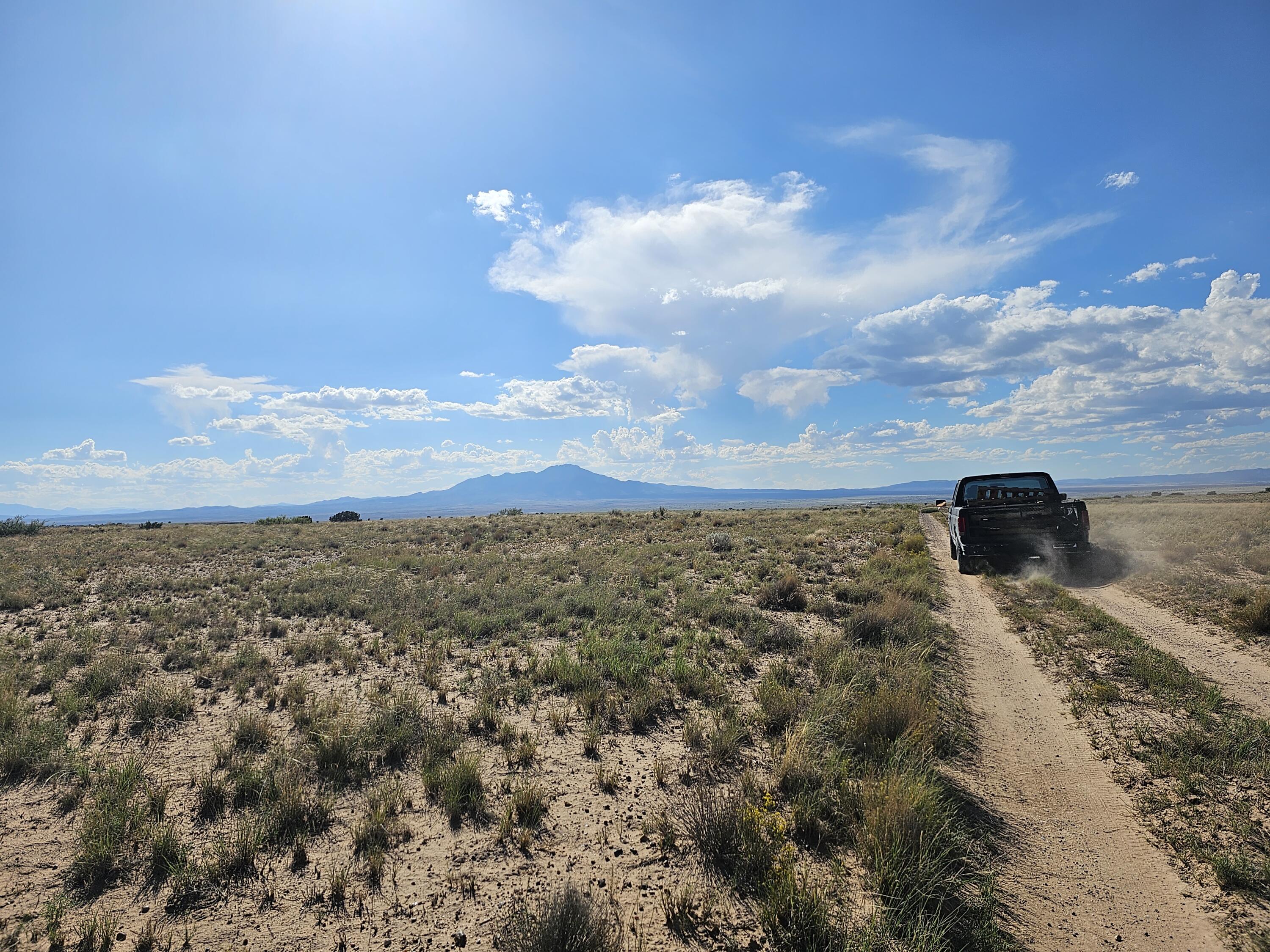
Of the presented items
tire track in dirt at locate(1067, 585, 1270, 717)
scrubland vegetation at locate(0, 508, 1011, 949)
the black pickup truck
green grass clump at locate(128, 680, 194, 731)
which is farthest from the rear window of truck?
green grass clump at locate(128, 680, 194, 731)

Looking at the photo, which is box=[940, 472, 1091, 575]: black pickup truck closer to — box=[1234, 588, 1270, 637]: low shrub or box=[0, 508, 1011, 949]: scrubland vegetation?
box=[0, 508, 1011, 949]: scrubland vegetation

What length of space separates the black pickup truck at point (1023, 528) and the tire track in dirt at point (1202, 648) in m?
2.99

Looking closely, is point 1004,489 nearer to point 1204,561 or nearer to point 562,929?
point 1204,561

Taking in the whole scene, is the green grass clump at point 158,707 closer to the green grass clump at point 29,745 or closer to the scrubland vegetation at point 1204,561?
the green grass clump at point 29,745

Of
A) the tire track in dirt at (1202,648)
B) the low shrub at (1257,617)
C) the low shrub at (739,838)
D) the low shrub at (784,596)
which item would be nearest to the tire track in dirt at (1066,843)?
the low shrub at (739,838)

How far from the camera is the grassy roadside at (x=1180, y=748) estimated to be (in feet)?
13.2

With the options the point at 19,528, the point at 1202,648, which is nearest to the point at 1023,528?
the point at 1202,648

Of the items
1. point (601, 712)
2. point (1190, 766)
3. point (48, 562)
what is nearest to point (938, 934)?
point (1190, 766)

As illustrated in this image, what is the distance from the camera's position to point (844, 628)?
10297mm

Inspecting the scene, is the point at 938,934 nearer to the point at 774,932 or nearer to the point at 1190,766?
the point at 774,932

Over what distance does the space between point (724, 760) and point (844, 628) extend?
5366 mm

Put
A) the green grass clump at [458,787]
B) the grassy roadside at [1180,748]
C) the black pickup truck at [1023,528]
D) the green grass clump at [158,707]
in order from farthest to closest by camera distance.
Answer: the black pickup truck at [1023,528], the green grass clump at [158,707], the green grass clump at [458,787], the grassy roadside at [1180,748]

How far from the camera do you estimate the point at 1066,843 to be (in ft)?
14.2

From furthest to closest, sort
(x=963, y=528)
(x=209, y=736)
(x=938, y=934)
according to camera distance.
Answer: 1. (x=963, y=528)
2. (x=209, y=736)
3. (x=938, y=934)
